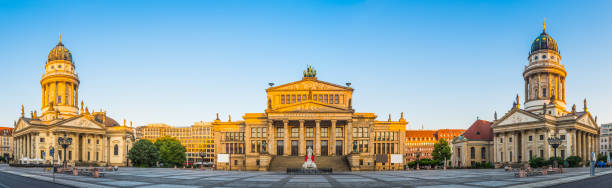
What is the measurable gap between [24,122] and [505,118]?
328 feet

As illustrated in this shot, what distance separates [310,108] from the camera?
254 ft

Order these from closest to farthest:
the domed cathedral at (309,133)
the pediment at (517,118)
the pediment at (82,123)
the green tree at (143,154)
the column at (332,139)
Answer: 1. the domed cathedral at (309,133)
2. the column at (332,139)
3. the pediment at (517,118)
4. the pediment at (82,123)
5. the green tree at (143,154)

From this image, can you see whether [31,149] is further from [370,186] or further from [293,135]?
[370,186]

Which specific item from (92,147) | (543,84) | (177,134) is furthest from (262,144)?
(177,134)

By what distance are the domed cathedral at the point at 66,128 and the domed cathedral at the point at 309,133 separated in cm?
3154

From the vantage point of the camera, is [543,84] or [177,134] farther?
[177,134]

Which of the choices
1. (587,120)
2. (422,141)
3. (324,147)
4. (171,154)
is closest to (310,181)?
(324,147)

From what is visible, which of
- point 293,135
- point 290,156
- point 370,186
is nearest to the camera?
point 370,186

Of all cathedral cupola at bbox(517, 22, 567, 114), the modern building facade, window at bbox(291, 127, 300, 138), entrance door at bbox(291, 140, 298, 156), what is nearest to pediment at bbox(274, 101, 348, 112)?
window at bbox(291, 127, 300, 138)

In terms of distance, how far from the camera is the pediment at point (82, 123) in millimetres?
91938

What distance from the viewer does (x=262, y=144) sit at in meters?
79.2

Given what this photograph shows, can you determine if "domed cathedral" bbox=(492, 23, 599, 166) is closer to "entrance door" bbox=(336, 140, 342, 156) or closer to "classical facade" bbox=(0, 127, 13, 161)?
"entrance door" bbox=(336, 140, 342, 156)

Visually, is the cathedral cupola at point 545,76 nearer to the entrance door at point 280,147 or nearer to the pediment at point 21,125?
the entrance door at point 280,147

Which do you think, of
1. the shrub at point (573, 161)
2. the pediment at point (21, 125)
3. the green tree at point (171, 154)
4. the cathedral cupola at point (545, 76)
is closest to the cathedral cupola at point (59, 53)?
the pediment at point (21, 125)
